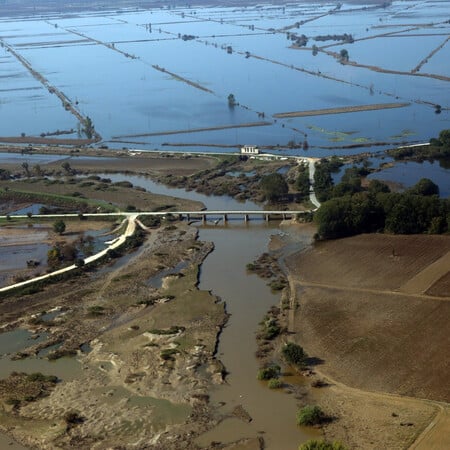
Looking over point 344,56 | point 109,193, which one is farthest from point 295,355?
point 344,56

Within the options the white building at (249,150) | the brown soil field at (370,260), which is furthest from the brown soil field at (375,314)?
the white building at (249,150)

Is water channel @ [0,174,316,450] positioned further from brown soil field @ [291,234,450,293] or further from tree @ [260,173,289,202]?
brown soil field @ [291,234,450,293]

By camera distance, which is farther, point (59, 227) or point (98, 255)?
point (59, 227)

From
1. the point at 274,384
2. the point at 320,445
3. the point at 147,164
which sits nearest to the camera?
the point at 320,445

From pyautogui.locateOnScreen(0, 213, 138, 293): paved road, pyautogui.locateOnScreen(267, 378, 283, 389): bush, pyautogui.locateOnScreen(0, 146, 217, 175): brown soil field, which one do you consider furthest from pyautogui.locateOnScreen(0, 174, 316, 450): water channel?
pyautogui.locateOnScreen(0, 146, 217, 175): brown soil field

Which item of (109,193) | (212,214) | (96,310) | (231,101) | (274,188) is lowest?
(96,310)

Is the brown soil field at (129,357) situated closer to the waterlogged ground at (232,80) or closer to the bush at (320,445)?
the bush at (320,445)

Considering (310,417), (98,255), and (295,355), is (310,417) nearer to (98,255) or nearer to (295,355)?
(295,355)
